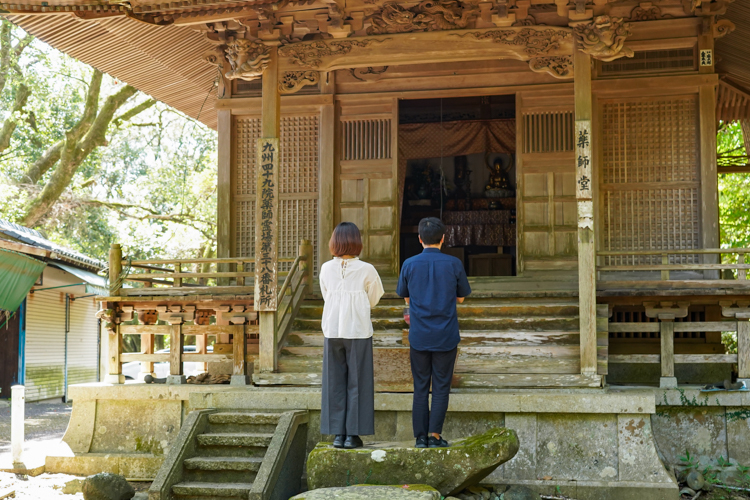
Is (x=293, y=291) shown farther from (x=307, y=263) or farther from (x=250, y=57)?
(x=250, y=57)

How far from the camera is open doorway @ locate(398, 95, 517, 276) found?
46.8ft

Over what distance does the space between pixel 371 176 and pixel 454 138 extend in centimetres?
377

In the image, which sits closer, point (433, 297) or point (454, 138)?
point (433, 297)

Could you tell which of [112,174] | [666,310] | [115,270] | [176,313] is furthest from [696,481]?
[112,174]

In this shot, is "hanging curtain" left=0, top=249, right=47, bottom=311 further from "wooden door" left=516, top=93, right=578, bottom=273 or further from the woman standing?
"wooden door" left=516, top=93, right=578, bottom=273

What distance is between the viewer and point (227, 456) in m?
6.77

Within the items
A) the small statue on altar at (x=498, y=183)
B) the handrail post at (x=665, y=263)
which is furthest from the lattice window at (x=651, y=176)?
the small statue on altar at (x=498, y=183)

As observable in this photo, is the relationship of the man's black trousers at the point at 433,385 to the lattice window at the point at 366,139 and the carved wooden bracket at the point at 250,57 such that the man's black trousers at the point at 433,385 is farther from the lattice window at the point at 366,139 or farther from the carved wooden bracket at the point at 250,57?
the lattice window at the point at 366,139

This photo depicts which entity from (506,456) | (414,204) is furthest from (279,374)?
(414,204)

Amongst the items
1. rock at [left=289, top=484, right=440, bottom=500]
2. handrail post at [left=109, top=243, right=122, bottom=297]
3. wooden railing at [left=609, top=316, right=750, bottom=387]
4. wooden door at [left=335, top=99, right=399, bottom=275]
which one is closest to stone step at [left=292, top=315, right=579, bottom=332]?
wooden railing at [left=609, top=316, right=750, bottom=387]

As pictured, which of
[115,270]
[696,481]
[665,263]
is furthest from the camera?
[115,270]

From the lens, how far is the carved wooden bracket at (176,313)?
968cm

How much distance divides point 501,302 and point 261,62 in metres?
4.17

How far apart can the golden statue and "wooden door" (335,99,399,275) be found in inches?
169
